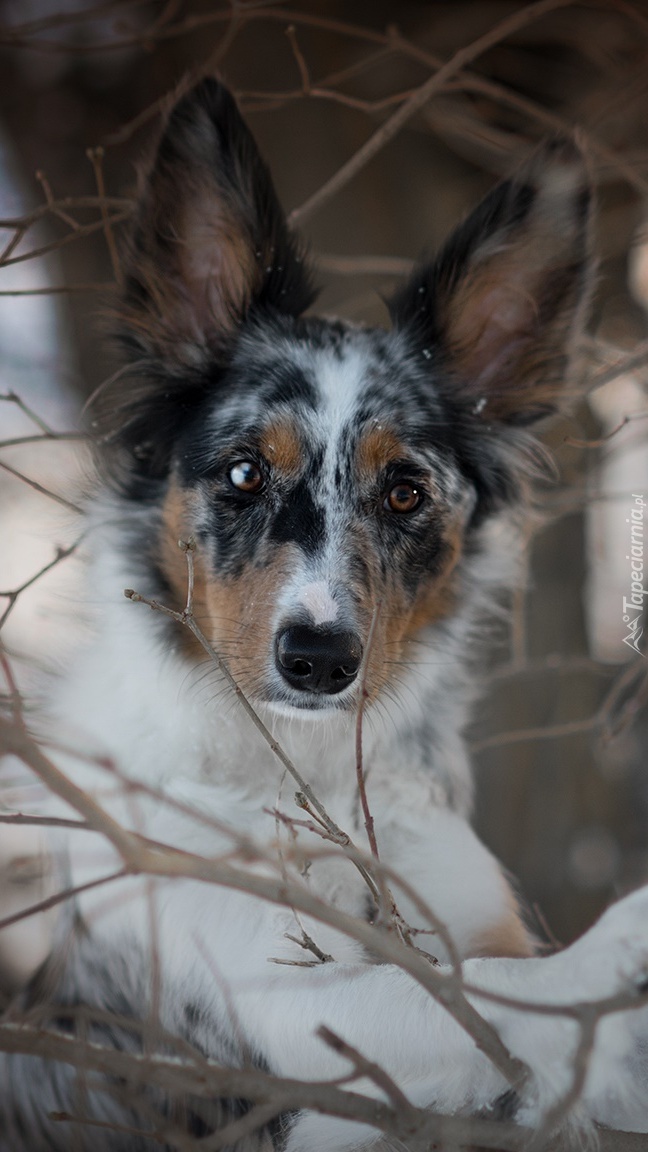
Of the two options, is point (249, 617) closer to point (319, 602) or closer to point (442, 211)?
point (319, 602)

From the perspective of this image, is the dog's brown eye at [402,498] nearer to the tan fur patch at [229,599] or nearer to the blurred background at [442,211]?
the tan fur patch at [229,599]

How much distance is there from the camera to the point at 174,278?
319cm

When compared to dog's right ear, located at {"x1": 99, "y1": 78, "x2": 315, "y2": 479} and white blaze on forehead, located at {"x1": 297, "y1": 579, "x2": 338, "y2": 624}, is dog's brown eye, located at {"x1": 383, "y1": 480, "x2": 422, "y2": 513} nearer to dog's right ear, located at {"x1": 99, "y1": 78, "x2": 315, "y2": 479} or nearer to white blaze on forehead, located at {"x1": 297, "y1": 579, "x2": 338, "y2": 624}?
white blaze on forehead, located at {"x1": 297, "y1": 579, "x2": 338, "y2": 624}

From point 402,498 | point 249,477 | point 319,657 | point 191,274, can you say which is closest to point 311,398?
point 249,477

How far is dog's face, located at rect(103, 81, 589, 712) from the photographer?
2.83 meters

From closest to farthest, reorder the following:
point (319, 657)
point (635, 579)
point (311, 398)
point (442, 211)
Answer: point (319, 657)
point (311, 398)
point (635, 579)
point (442, 211)

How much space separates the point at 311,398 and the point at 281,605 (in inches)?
28.9

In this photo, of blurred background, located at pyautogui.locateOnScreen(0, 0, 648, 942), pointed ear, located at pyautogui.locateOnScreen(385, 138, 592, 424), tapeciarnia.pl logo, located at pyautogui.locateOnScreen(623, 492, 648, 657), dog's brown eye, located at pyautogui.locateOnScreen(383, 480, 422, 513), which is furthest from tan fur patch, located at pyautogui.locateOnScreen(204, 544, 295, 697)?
blurred background, located at pyautogui.locateOnScreen(0, 0, 648, 942)

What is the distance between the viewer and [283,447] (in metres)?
2.91

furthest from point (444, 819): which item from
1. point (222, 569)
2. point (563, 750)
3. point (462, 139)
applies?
point (462, 139)

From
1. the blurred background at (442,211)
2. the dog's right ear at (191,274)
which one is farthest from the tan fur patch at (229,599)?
the blurred background at (442,211)

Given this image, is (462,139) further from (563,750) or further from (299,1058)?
(299,1058)

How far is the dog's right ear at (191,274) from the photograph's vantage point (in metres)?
2.98

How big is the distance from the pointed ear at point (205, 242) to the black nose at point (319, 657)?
1.17 metres
